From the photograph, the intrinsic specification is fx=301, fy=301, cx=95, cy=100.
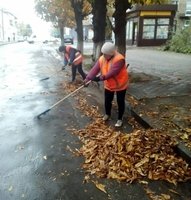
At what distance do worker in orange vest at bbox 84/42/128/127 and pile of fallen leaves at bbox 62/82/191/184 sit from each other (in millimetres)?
980

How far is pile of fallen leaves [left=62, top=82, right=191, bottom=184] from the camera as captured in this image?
399 cm

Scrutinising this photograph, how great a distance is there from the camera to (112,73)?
5.54m

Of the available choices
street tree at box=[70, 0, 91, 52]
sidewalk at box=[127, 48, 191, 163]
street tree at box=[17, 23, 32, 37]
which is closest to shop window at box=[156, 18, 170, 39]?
street tree at box=[70, 0, 91, 52]

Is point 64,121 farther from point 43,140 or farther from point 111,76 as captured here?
point 111,76

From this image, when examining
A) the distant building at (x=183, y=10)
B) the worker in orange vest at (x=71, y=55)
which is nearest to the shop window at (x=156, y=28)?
the distant building at (x=183, y=10)

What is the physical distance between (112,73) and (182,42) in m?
21.0

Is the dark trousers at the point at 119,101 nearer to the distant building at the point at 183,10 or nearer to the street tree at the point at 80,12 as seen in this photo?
the street tree at the point at 80,12

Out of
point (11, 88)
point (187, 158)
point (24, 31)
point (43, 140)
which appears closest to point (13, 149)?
point (43, 140)

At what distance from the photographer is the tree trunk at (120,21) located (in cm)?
1092

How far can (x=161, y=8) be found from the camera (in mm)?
32406

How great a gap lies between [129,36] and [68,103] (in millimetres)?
30688

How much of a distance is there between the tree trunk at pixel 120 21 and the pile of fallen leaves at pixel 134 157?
21.6 ft

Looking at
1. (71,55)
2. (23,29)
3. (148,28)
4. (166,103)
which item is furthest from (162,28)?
(23,29)

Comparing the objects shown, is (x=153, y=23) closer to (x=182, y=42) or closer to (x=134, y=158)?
(x=182, y=42)
